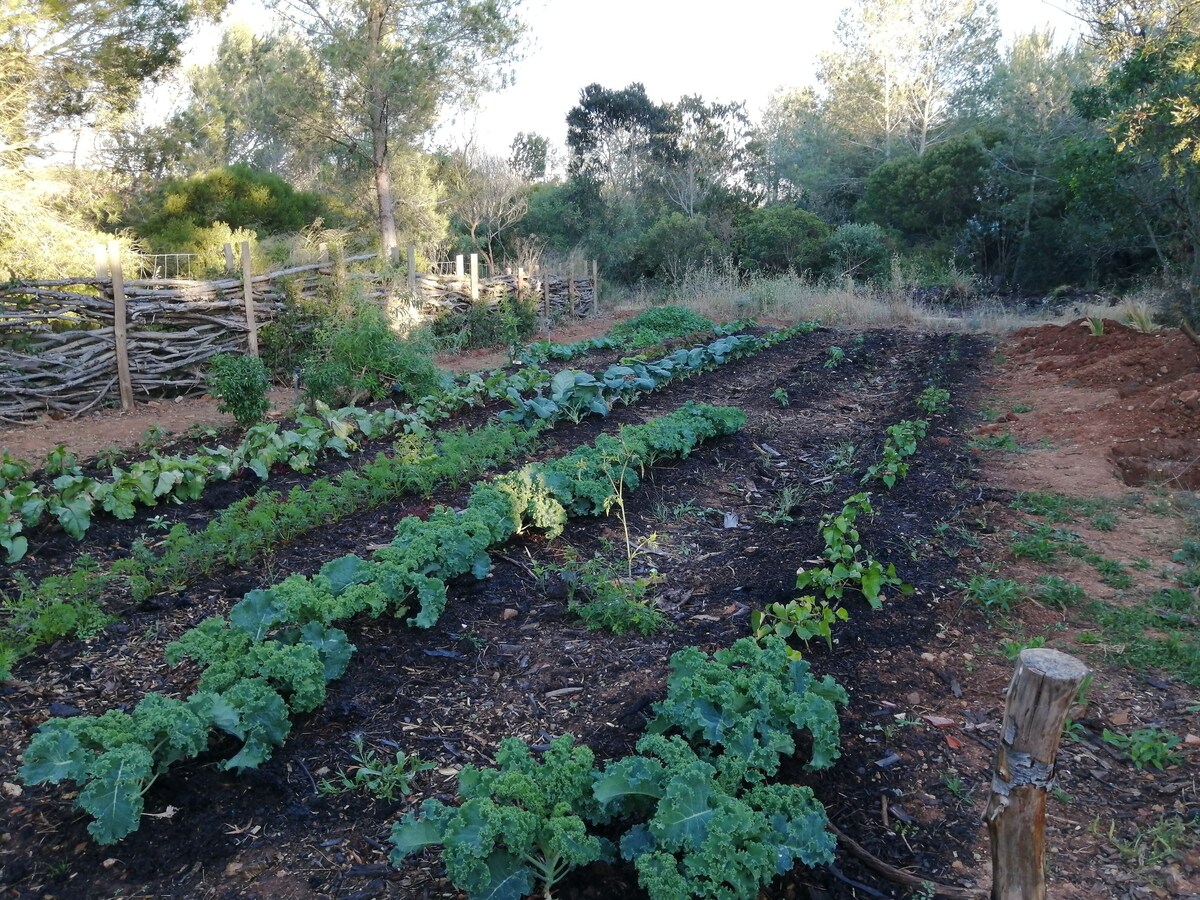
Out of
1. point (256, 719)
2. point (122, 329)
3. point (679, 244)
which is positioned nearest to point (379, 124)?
point (679, 244)

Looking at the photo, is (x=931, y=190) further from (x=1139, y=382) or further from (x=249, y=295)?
(x=249, y=295)

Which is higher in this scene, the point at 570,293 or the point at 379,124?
the point at 379,124

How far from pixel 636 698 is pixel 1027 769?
1523 mm

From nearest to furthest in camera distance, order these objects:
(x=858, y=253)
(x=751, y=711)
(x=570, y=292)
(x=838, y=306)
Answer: (x=751, y=711) < (x=838, y=306) < (x=570, y=292) < (x=858, y=253)

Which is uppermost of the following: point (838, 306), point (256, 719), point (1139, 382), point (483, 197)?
point (483, 197)

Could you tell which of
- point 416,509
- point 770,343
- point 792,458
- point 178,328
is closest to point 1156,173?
point 770,343

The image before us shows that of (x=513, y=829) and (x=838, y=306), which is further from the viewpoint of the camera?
(x=838, y=306)

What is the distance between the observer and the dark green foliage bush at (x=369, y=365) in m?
8.53

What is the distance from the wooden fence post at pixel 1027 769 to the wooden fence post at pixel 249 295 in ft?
32.8

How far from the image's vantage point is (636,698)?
3146 mm

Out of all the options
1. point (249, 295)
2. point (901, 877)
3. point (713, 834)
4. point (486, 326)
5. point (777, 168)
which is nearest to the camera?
point (713, 834)

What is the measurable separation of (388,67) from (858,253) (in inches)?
498

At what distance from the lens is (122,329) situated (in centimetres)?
888

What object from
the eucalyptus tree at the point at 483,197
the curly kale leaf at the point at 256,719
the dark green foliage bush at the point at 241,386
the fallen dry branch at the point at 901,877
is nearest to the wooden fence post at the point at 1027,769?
the fallen dry branch at the point at 901,877
